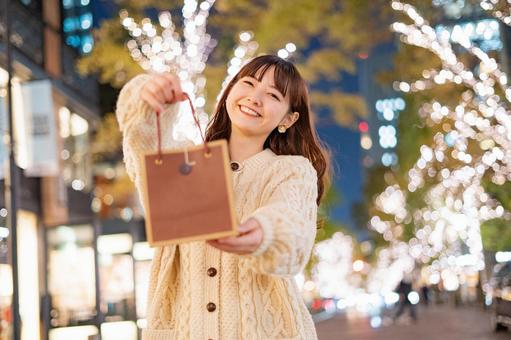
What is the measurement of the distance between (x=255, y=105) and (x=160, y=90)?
0.48 m

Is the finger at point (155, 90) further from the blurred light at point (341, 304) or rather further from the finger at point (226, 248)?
the blurred light at point (341, 304)

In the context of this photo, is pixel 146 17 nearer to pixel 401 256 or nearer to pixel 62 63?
pixel 62 63

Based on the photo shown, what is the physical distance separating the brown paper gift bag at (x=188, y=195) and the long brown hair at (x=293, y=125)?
0.75 metres

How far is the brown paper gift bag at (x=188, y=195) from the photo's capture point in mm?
1987

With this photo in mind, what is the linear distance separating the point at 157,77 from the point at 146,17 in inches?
409

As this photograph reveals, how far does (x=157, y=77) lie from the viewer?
7.71 ft

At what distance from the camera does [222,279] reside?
2.52 meters

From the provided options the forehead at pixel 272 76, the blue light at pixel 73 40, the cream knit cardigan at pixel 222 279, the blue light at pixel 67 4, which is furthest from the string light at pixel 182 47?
the cream knit cardigan at pixel 222 279

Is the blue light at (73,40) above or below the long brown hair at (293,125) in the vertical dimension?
above

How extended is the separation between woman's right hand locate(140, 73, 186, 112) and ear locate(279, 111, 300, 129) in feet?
1.92

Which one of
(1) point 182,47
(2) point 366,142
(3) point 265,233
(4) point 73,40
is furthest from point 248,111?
(2) point 366,142

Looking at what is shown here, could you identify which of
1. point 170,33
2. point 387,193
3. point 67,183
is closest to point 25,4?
point 67,183

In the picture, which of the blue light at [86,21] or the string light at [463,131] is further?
the blue light at [86,21]

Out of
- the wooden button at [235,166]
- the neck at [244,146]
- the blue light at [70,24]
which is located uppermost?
the blue light at [70,24]
